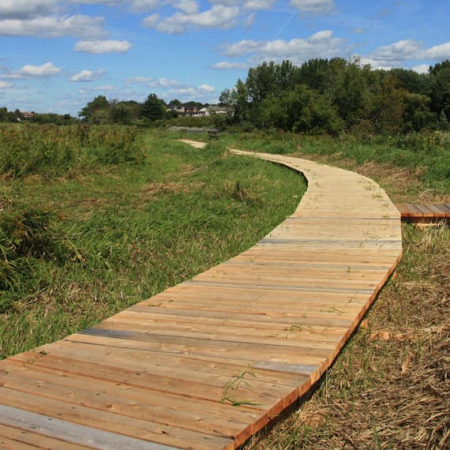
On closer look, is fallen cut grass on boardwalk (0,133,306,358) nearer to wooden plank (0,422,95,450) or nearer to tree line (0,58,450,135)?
wooden plank (0,422,95,450)

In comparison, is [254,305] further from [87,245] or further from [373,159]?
[373,159]

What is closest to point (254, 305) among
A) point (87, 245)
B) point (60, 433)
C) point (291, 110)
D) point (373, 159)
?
point (60, 433)

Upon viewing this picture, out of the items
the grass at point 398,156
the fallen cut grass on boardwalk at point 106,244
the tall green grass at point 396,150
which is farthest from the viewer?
the tall green grass at point 396,150

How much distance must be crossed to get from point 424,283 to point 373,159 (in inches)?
354

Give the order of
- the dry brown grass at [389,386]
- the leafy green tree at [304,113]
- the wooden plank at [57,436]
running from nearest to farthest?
1. the wooden plank at [57,436]
2. the dry brown grass at [389,386]
3. the leafy green tree at [304,113]

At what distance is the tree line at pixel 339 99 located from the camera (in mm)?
34969

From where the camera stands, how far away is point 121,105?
184 ft

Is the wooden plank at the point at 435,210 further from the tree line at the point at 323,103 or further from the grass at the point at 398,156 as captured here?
the tree line at the point at 323,103

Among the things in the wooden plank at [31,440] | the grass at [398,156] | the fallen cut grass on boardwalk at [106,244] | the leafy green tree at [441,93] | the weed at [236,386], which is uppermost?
A: the leafy green tree at [441,93]

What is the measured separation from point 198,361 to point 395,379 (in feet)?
3.69

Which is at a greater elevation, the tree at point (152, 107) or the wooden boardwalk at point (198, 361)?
the tree at point (152, 107)

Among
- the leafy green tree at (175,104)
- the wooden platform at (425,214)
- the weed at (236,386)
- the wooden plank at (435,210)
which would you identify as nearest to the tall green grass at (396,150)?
the wooden plank at (435,210)

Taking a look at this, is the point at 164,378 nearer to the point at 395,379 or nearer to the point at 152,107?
the point at 395,379

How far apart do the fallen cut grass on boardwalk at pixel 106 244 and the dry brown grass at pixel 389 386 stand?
1.73 m
